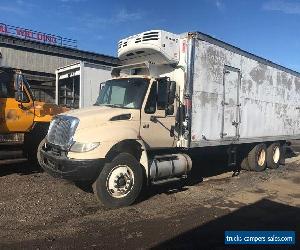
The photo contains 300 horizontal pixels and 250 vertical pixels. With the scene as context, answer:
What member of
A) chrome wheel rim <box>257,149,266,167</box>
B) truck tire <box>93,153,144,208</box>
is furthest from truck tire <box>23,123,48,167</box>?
→ chrome wheel rim <box>257,149,266,167</box>

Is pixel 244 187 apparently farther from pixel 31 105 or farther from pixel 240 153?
pixel 31 105

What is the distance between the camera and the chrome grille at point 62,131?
799 centimetres

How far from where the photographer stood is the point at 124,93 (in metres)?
9.37

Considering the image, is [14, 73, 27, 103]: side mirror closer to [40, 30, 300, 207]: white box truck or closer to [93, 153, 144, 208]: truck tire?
[40, 30, 300, 207]: white box truck

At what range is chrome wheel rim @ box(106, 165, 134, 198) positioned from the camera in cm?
815

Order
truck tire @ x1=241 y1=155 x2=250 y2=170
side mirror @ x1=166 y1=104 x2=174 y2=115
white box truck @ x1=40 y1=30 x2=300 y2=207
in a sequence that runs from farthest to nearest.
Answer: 1. truck tire @ x1=241 y1=155 x2=250 y2=170
2. side mirror @ x1=166 y1=104 x2=174 y2=115
3. white box truck @ x1=40 y1=30 x2=300 y2=207

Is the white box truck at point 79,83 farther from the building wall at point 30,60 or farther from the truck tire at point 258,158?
the building wall at point 30,60

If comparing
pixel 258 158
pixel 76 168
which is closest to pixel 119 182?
pixel 76 168

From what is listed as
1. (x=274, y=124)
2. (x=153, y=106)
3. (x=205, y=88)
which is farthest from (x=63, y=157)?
(x=274, y=124)

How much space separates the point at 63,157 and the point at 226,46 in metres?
6.05

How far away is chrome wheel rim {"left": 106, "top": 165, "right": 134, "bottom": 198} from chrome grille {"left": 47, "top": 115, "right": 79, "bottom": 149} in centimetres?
114

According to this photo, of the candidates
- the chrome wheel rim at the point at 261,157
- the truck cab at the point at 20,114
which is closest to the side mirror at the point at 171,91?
the truck cab at the point at 20,114

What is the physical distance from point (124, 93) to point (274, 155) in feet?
26.5

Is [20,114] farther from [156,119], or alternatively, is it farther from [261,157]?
[261,157]
